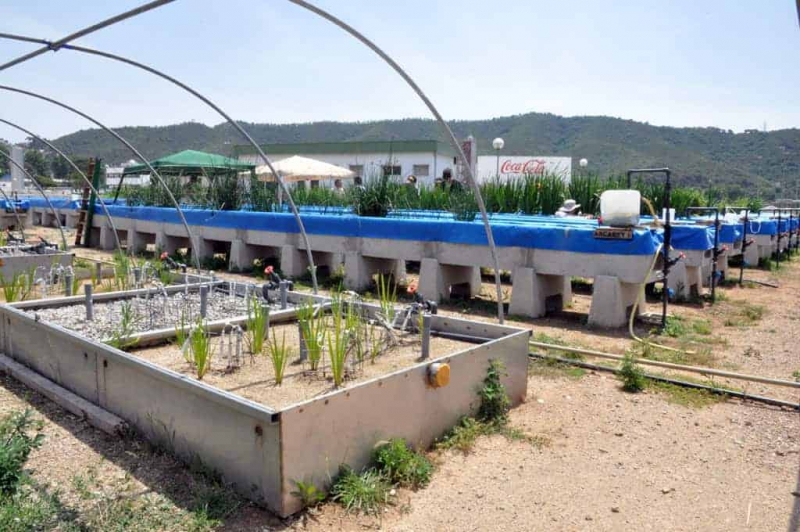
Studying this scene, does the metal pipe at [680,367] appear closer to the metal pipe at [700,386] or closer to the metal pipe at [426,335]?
the metal pipe at [700,386]

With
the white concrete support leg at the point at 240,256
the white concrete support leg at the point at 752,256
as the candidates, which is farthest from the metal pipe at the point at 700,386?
the white concrete support leg at the point at 752,256

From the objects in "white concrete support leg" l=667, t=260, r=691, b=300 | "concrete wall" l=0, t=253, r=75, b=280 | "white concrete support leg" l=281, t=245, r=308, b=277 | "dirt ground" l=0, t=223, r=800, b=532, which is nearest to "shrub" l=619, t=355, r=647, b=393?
"dirt ground" l=0, t=223, r=800, b=532

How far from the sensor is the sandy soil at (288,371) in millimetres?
3471

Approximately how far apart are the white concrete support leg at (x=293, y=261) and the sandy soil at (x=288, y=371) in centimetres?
507

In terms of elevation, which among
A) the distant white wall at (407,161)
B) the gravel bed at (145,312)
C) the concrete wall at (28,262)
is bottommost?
the gravel bed at (145,312)

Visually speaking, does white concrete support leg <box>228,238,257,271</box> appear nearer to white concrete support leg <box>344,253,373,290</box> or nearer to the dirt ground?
white concrete support leg <box>344,253,373,290</box>

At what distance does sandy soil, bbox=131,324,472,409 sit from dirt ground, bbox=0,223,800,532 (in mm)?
542

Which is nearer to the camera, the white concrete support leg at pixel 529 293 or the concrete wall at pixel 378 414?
the concrete wall at pixel 378 414

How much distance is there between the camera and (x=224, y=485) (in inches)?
116

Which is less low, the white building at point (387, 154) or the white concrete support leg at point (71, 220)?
the white building at point (387, 154)

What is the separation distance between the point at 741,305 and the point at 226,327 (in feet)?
22.0

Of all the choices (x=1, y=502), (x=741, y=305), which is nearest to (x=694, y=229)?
(x=741, y=305)

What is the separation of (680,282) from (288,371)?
6.14 metres

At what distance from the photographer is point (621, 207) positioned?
20.8 feet
